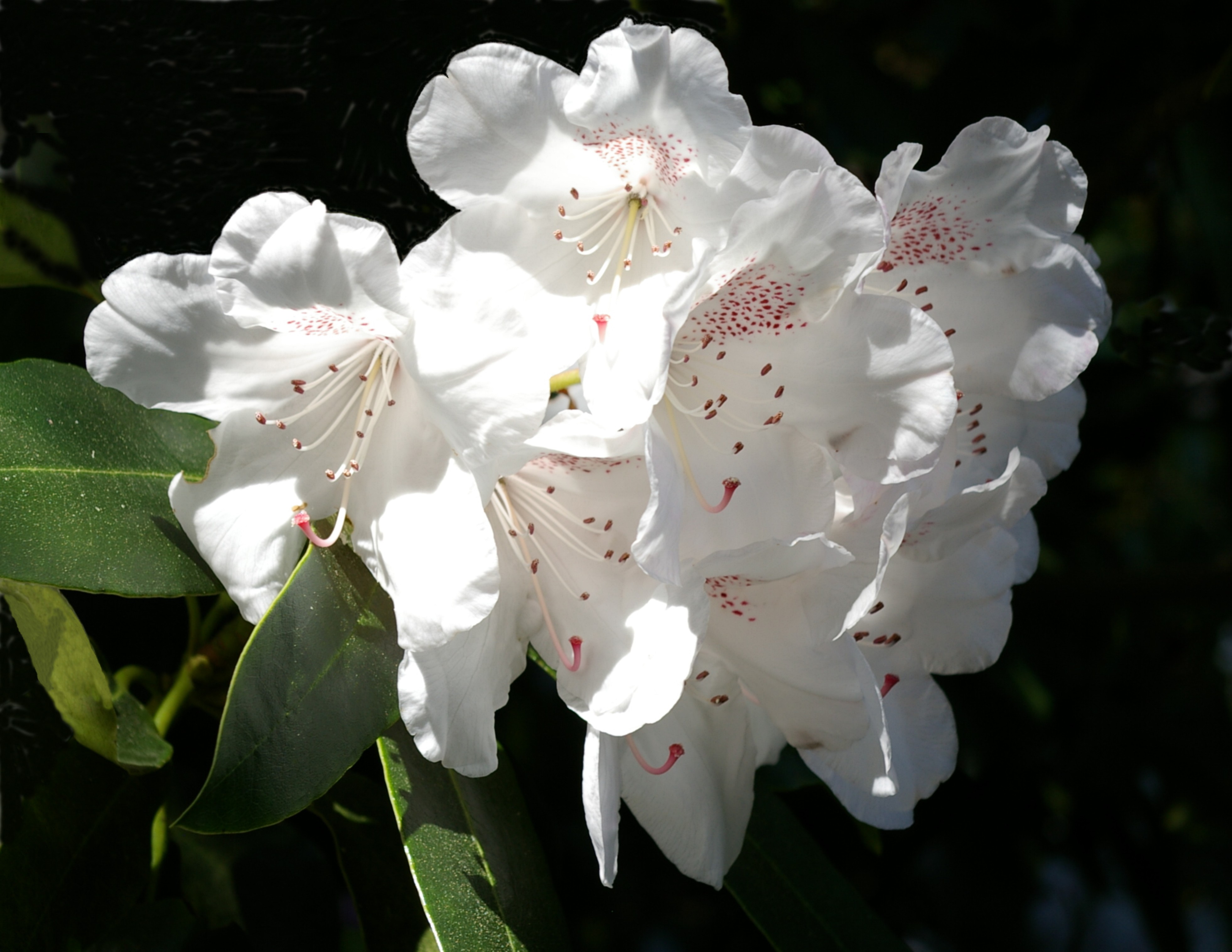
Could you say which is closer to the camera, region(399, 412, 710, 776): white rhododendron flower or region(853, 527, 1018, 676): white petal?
region(399, 412, 710, 776): white rhododendron flower

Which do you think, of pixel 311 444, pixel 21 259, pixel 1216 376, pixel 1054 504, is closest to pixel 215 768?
pixel 311 444

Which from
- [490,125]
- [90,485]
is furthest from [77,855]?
[490,125]

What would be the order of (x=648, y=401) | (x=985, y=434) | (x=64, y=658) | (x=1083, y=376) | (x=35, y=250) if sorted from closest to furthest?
(x=648, y=401) < (x=64, y=658) < (x=985, y=434) < (x=35, y=250) < (x=1083, y=376)

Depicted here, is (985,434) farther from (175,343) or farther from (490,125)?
(175,343)

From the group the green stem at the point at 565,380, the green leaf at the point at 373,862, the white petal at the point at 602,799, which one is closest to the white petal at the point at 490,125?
the green stem at the point at 565,380

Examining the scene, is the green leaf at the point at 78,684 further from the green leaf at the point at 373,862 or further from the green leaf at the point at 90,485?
the green leaf at the point at 373,862

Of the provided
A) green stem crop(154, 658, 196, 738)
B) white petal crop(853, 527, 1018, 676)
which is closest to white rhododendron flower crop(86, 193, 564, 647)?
green stem crop(154, 658, 196, 738)

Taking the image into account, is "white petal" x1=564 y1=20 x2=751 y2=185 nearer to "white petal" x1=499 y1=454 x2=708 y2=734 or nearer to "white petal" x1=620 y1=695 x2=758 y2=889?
"white petal" x1=499 y1=454 x2=708 y2=734
